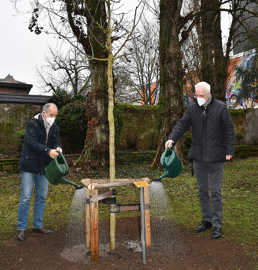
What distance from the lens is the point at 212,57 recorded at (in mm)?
12727

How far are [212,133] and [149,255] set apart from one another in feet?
5.86

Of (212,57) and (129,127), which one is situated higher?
(212,57)

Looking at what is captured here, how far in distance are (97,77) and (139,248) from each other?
7.97 m

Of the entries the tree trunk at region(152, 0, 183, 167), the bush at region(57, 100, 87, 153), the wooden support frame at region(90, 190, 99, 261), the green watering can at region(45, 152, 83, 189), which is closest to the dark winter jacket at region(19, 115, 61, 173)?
the green watering can at region(45, 152, 83, 189)

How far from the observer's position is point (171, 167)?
4.19 meters

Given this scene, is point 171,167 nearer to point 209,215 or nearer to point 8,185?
point 209,215

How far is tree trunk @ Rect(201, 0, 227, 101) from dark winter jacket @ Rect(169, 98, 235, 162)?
27.1 feet

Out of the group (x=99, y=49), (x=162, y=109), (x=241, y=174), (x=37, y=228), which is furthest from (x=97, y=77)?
(x=37, y=228)

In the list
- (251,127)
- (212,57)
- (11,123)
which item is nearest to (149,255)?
(212,57)

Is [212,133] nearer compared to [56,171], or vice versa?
[56,171]

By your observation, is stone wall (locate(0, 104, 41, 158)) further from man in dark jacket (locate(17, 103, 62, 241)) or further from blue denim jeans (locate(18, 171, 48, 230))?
man in dark jacket (locate(17, 103, 62, 241))

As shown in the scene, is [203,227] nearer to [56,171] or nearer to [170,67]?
[56,171]

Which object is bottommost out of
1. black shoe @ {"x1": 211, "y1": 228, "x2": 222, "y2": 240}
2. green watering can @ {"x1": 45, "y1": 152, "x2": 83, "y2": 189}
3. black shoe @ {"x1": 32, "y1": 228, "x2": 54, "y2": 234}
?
black shoe @ {"x1": 32, "y1": 228, "x2": 54, "y2": 234}

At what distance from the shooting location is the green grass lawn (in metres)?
5.06
